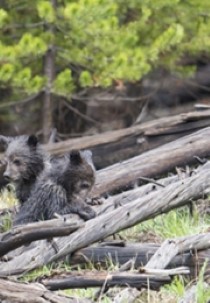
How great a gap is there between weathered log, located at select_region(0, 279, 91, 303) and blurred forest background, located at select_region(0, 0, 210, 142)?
28.1ft

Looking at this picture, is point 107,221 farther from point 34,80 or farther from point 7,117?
point 7,117

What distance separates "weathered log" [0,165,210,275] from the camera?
5918mm

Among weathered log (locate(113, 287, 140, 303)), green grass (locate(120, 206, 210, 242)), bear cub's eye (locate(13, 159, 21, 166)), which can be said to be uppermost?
weathered log (locate(113, 287, 140, 303))

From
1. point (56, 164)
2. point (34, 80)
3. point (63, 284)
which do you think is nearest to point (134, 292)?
point (63, 284)

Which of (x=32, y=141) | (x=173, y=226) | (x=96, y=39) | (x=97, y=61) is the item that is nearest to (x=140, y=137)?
(x=32, y=141)

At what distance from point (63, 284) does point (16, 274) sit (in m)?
0.62

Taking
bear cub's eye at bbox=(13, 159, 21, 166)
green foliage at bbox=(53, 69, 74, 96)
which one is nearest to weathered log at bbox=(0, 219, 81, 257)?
bear cub's eye at bbox=(13, 159, 21, 166)

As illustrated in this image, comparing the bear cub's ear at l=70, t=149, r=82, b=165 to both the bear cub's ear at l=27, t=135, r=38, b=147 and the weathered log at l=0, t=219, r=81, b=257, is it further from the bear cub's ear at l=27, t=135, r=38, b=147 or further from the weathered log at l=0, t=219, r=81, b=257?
the weathered log at l=0, t=219, r=81, b=257

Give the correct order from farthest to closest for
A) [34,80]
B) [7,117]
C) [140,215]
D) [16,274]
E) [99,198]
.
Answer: [7,117]
[34,80]
[99,198]
[140,215]
[16,274]

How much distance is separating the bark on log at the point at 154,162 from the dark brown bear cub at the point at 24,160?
2.98 feet

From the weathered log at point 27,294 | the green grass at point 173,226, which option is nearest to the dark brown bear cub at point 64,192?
the green grass at point 173,226

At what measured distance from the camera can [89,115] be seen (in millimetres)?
18297

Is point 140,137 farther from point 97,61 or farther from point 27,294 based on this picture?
point 27,294

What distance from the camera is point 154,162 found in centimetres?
906
